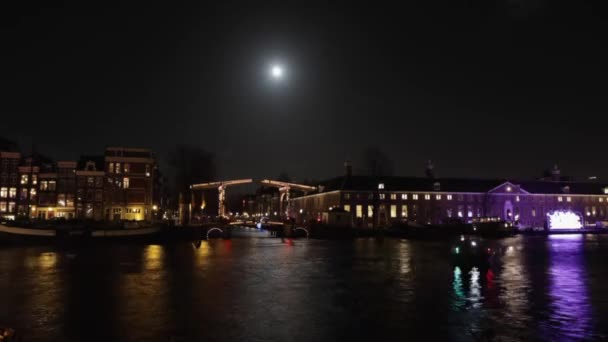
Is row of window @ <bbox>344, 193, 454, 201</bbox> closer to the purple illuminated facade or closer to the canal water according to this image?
the purple illuminated facade

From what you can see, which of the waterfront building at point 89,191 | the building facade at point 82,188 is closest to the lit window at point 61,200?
the building facade at point 82,188

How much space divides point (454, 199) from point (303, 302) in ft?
318

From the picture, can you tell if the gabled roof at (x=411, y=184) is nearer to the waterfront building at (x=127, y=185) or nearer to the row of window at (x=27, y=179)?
the waterfront building at (x=127, y=185)

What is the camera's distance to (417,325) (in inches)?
585

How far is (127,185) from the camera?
8975cm

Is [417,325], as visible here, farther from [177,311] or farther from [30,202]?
[30,202]

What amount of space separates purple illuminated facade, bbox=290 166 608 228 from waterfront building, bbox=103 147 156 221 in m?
37.0

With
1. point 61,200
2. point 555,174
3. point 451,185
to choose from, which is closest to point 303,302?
point 61,200

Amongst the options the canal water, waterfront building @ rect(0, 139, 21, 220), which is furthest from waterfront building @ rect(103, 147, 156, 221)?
the canal water

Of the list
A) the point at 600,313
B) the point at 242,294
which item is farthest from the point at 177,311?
the point at 600,313

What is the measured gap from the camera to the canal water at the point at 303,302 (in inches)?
549

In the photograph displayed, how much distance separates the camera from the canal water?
13.9m

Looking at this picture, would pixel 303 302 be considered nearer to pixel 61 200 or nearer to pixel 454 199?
pixel 61 200

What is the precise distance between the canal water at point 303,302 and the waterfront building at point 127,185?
59223 millimetres
